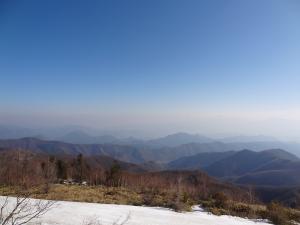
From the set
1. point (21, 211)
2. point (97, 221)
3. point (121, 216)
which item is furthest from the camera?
point (121, 216)

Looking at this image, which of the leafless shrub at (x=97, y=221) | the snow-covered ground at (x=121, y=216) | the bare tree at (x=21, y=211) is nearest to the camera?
the bare tree at (x=21, y=211)

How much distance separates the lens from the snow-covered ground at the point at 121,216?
531 inches

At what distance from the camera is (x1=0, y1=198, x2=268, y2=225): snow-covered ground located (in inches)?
531

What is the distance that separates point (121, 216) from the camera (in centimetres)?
1477

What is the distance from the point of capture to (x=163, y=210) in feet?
56.9

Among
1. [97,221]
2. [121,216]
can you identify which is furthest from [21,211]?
[121,216]

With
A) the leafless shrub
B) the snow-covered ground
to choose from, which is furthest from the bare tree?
the leafless shrub

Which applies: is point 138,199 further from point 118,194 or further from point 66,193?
point 66,193

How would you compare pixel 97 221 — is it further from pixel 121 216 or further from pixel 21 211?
pixel 21 211

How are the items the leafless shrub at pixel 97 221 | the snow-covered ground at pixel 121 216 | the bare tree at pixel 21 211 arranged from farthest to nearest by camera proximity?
1. the snow-covered ground at pixel 121 216
2. the leafless shrub at pixel 97 221
3. the bare tree at pixel 21 211

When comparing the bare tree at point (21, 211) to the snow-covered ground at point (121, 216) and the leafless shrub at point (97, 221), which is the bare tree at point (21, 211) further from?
the leafless shrub at point (97, 221)

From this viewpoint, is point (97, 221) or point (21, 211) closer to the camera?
point (21, 211)

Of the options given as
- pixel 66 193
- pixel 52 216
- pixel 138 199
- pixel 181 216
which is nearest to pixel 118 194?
pixel 138 199

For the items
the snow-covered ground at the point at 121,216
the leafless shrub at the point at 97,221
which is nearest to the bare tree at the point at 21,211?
the snow-covered ground at the point at 121,216
